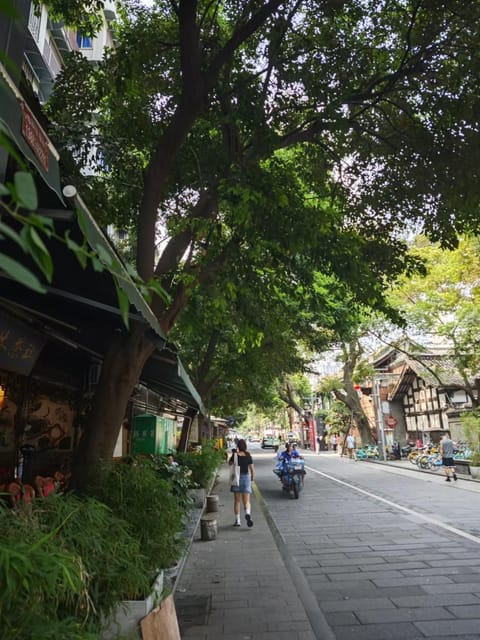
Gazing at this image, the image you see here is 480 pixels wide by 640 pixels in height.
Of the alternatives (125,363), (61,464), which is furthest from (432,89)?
(61,464)

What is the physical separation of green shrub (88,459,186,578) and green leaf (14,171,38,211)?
392 cm

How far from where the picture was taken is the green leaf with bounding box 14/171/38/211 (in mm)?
932

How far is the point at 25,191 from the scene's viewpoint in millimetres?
958

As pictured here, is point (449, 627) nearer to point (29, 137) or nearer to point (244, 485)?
point (29, 137)

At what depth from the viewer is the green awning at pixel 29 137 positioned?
1.90m

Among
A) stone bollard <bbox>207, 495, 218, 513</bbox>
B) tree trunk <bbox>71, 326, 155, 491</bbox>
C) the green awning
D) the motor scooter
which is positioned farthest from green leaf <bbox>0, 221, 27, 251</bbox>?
the motor scooter

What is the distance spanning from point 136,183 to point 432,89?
4904 millimetres

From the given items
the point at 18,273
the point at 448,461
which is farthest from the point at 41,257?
the point at 448,461

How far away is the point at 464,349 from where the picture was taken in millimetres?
21234

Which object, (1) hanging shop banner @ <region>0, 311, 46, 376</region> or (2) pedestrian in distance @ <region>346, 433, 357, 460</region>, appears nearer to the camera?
(1) hanging shop banner @ <region>0, 311, 46, 376</region>

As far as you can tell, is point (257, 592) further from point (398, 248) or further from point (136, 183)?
point (136, 183)

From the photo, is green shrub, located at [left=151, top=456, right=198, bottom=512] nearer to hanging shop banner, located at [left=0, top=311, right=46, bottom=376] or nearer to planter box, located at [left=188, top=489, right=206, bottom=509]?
hanging shop banner, located at [left=0, top=311, right=46, bottom=376]

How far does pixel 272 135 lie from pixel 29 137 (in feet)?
14.5

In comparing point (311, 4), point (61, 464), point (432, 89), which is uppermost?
point (311, 4)
